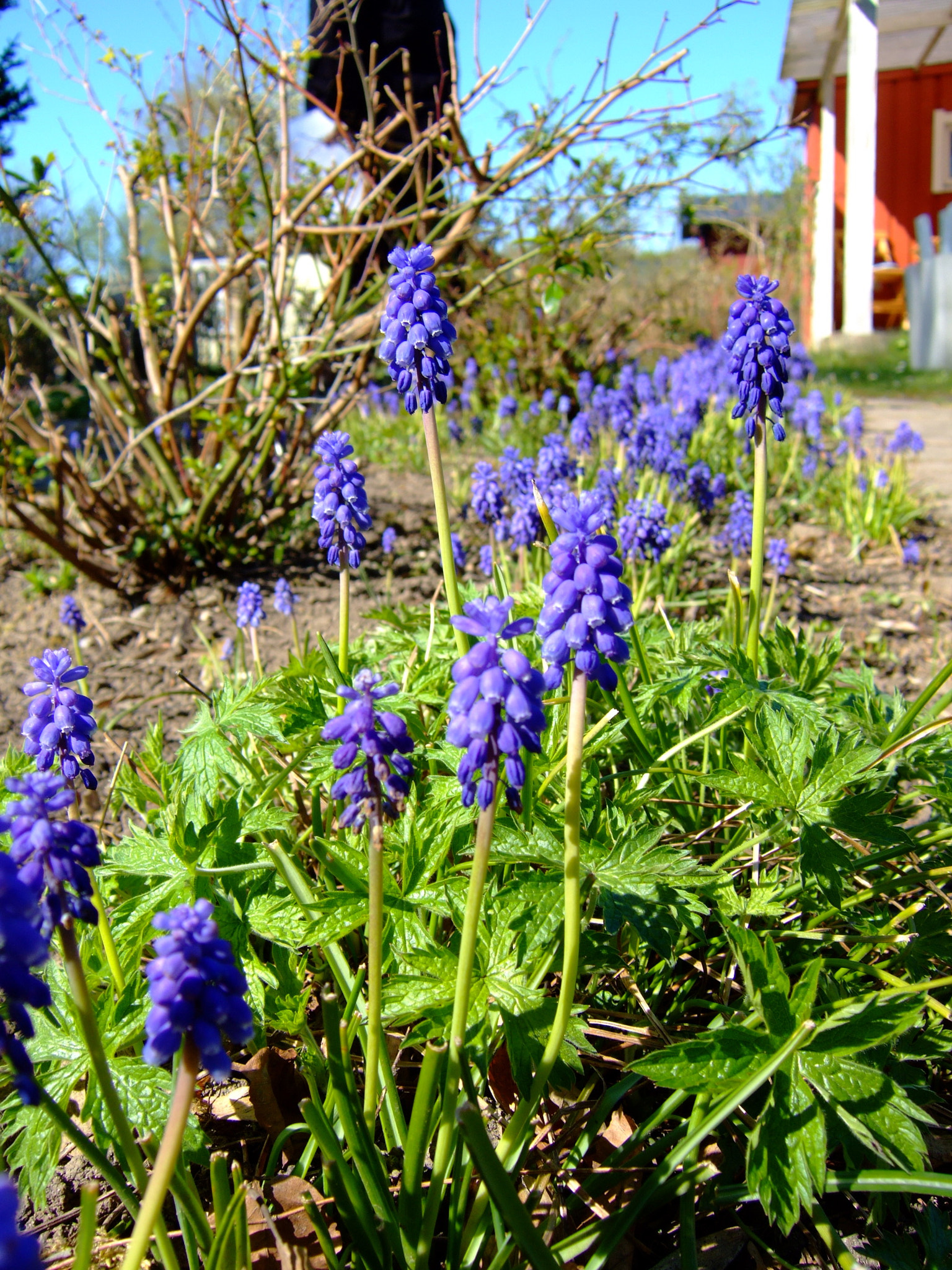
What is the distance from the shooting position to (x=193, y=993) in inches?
41.1

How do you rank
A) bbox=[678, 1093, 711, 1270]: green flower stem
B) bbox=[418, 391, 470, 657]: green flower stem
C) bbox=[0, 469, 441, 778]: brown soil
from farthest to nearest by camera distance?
bbox=[0, 469, 441, 778]: brown soil < bbox=[418, 391, 470, 657]: green flower stem < bbox=[678, 1093, 711, 1270]: green flower stem

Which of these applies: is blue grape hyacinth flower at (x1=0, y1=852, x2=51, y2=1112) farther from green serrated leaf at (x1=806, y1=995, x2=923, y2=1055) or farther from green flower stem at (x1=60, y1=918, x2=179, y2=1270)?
green serrated leaf at (x1=806, y1=995, x2=923, y2=1055)

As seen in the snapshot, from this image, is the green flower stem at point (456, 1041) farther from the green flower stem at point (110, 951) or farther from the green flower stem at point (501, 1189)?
the green flower stem at point (110, 951)

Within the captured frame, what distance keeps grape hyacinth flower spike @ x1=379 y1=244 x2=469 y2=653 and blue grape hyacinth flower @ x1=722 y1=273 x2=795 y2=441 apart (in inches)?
29.8

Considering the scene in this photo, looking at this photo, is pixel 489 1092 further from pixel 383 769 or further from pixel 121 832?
pixel 121 832

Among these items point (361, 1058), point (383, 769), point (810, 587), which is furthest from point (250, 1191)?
point (810, 587)

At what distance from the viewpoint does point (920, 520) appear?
6.69 metres

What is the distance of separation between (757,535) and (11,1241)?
203cm

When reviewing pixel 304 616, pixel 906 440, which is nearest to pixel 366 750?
pixel 304 616

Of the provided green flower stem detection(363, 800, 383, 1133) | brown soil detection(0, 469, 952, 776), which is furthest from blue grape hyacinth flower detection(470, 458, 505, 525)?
green flower stem detection(363, 800, 383, 1133)

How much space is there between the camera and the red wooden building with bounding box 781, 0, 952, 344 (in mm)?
16797

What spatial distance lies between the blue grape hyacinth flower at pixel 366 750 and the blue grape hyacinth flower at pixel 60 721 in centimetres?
58

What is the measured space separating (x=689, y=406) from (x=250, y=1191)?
20.7ft

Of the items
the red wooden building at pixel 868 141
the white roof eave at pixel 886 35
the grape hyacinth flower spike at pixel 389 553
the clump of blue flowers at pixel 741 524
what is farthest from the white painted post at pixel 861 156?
the grape hyacinth flower spike at pixel 389 553
